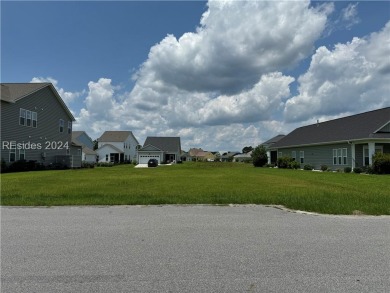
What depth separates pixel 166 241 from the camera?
5.83 meters

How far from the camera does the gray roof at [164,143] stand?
77.2 metres

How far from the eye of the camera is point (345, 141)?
100ft

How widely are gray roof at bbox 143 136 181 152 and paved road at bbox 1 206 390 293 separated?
6904 cm

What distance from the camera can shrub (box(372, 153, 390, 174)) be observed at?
25.4 metres

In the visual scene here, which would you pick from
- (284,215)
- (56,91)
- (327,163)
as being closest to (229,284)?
(284,215)

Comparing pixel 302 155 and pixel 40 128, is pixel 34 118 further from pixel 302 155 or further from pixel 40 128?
pixel 302 155

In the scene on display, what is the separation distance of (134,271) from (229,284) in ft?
4.25

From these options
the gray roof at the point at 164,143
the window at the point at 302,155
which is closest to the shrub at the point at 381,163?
the window at the point at 302,155

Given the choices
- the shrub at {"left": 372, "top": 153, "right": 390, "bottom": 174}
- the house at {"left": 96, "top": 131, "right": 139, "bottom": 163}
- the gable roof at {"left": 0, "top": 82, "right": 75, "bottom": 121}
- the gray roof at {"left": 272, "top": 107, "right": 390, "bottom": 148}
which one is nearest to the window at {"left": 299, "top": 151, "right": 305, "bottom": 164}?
the gray roof at {"left": 272, "top": 107, "right": 390, "bottom": 148}

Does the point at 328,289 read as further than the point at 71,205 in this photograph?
No

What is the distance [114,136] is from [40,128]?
1689 inches

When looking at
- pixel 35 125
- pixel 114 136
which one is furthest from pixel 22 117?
pixel 114 136

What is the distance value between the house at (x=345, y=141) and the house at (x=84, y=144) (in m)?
39.5

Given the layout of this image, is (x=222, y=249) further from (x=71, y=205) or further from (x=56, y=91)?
(x=56, y=91)
